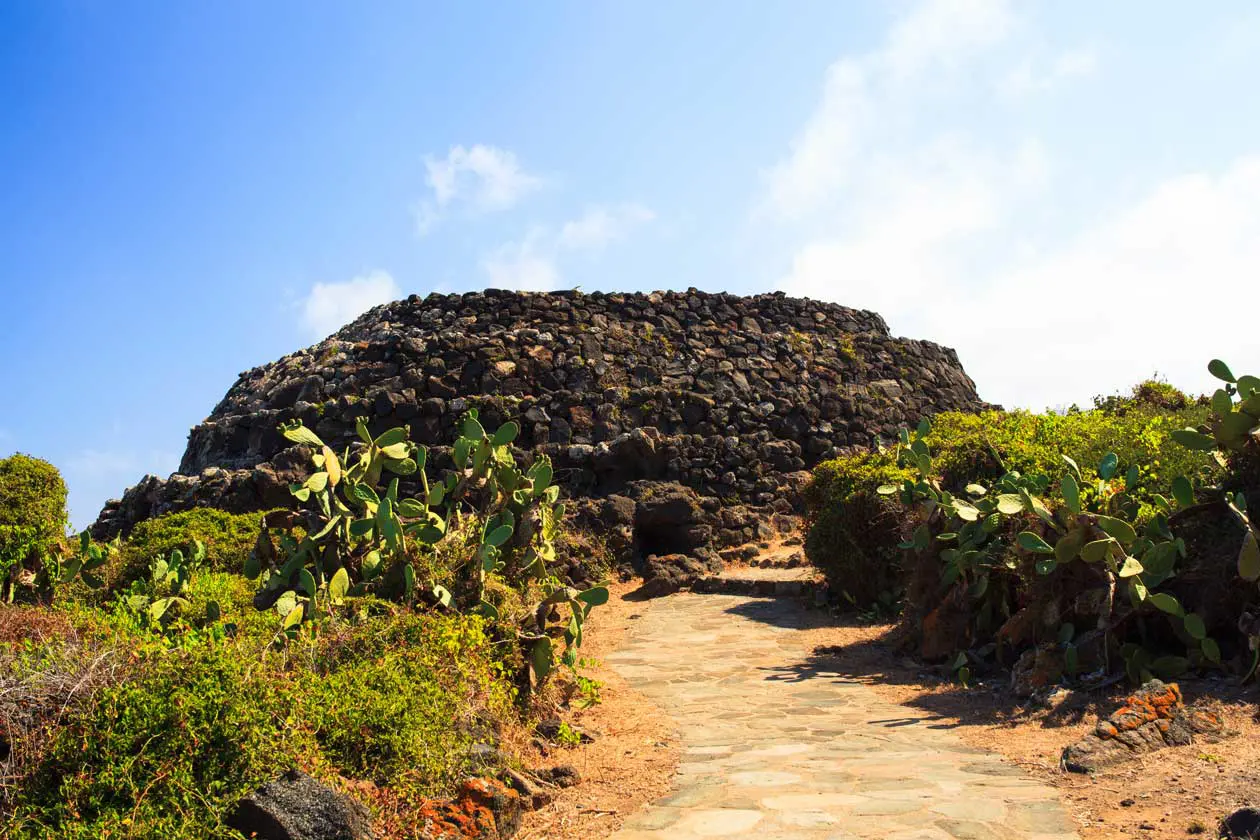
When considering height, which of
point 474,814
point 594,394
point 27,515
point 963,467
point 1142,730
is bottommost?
point 1142,730

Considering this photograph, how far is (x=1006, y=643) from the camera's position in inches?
297

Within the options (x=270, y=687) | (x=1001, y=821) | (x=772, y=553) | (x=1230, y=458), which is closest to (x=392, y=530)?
(x=270, y=687)

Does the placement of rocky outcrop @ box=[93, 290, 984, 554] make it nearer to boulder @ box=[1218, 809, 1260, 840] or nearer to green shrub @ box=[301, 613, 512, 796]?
green shrub @ box=[301, 613, 512, 796]

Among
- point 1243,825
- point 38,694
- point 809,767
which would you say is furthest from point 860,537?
point 38,694

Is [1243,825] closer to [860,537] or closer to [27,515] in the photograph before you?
[860,537]

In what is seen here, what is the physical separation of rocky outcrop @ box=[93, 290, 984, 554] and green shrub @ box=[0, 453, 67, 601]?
9.77 feet

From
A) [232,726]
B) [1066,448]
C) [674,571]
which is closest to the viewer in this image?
[232,726]

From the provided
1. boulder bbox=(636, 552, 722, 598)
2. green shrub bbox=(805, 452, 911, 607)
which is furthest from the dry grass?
boulder bbox=(636, 552, 722, 598)

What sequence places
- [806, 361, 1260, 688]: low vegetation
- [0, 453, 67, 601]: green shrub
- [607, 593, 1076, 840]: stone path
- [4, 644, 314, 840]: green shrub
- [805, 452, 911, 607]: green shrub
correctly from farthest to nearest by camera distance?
[805, 452, 911, 607]: green shrub
[0, 453, 67, 601]: green shrub
[806, 361, 1260, 688]: low vegetation
[607, 593, 1076, 840]: stone path
[4, 644, 314, 840]: green shrub

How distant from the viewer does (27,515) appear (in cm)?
1155

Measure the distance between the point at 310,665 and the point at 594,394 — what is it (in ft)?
44.1

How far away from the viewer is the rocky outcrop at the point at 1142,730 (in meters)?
4.98

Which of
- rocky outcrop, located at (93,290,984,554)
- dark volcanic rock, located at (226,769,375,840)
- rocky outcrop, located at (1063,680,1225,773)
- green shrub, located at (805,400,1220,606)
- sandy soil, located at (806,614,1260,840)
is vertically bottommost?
sandy soil, located at (806,614,1260,840)

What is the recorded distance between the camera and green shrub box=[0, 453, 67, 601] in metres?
9.83
